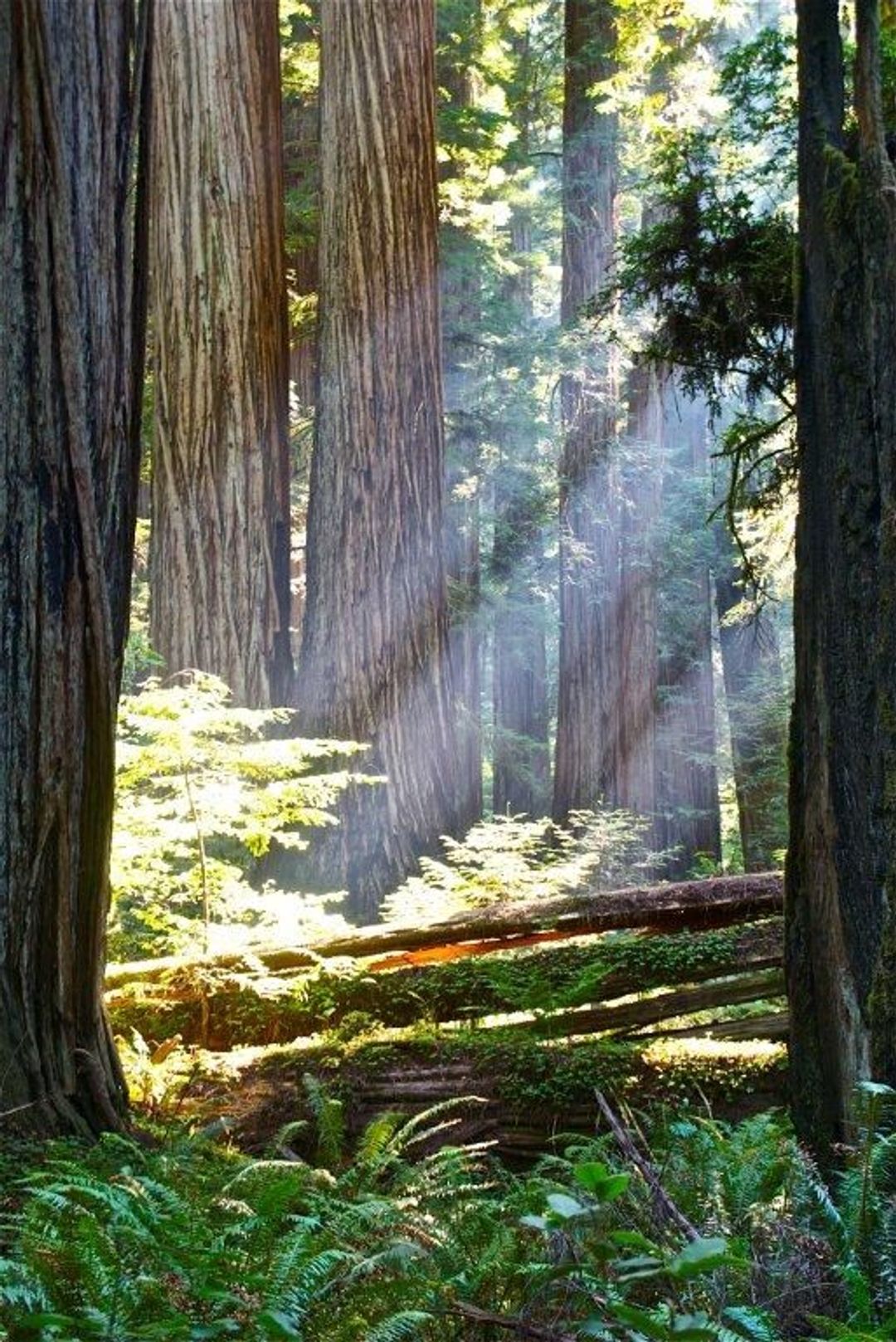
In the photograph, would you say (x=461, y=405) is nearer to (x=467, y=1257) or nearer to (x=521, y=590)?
(x=521, y=590)

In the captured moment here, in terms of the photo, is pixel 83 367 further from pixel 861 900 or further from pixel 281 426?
pixel 281 426

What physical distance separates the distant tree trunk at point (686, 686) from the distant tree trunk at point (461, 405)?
9.82 ft

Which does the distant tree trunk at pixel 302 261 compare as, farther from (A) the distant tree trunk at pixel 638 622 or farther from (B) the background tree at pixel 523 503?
(A) the distant tree trunk at pixel 638 622

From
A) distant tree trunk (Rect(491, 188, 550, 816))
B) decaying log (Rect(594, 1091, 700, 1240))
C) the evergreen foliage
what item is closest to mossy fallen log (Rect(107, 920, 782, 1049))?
the evergreen foliage

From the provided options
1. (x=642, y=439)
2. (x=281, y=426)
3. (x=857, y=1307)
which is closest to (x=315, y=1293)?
(x=857, y=1307)

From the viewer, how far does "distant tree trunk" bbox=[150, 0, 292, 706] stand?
10.1m

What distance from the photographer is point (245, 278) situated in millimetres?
10398

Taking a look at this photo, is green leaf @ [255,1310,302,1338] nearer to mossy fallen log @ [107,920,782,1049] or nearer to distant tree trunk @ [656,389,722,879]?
mossy fallen log @ [107,920,782,1049]

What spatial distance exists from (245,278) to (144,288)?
5.92 m

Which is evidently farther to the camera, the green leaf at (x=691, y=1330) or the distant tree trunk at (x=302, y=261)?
the distant tree trunk at (x=302, y=261)

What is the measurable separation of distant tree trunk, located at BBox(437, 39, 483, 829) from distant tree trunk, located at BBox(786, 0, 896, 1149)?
11668mm

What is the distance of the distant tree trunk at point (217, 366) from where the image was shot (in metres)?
10.1

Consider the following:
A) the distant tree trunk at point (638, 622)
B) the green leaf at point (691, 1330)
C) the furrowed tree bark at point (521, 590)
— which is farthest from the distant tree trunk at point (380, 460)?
the green leaf at point (691, 1330)

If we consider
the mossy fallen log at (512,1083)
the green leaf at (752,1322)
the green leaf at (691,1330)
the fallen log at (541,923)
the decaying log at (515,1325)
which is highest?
the green leaf at (691,1330)
